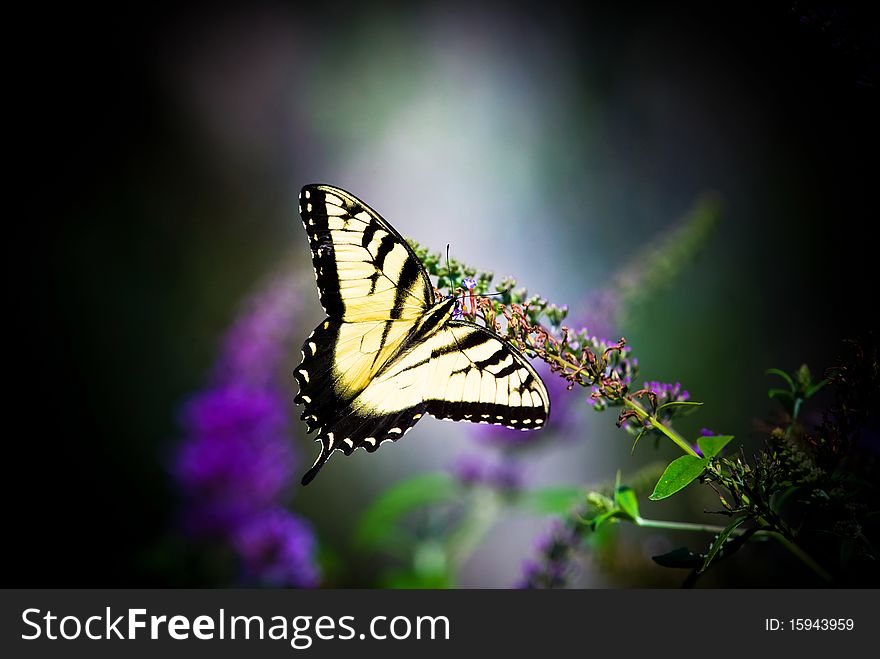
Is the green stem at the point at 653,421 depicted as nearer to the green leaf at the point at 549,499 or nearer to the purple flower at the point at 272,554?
the green leaf at the point at 549,499

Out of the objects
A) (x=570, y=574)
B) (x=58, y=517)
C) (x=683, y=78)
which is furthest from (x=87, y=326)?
(x=683, y=78)

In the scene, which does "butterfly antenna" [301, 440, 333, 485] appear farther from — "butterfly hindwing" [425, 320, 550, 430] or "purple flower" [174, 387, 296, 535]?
"purple flower" [174, 387, 296, 535]

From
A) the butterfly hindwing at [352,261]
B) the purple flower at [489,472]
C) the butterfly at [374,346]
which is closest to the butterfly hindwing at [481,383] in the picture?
the butterfly at [374,346]

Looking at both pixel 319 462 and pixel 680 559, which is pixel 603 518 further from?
pixel 319 462

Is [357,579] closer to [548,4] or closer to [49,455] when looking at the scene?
[49,455]

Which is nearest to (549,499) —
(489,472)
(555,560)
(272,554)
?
(489,472)

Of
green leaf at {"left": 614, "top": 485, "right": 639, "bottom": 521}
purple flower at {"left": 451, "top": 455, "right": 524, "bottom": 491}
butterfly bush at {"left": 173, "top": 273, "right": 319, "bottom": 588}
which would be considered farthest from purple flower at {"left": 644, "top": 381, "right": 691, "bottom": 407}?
butterfly bush at {"left": 173, "top": 273, "right": 319, "bottom": 588}

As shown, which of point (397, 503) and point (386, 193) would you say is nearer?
point (397, 503)
